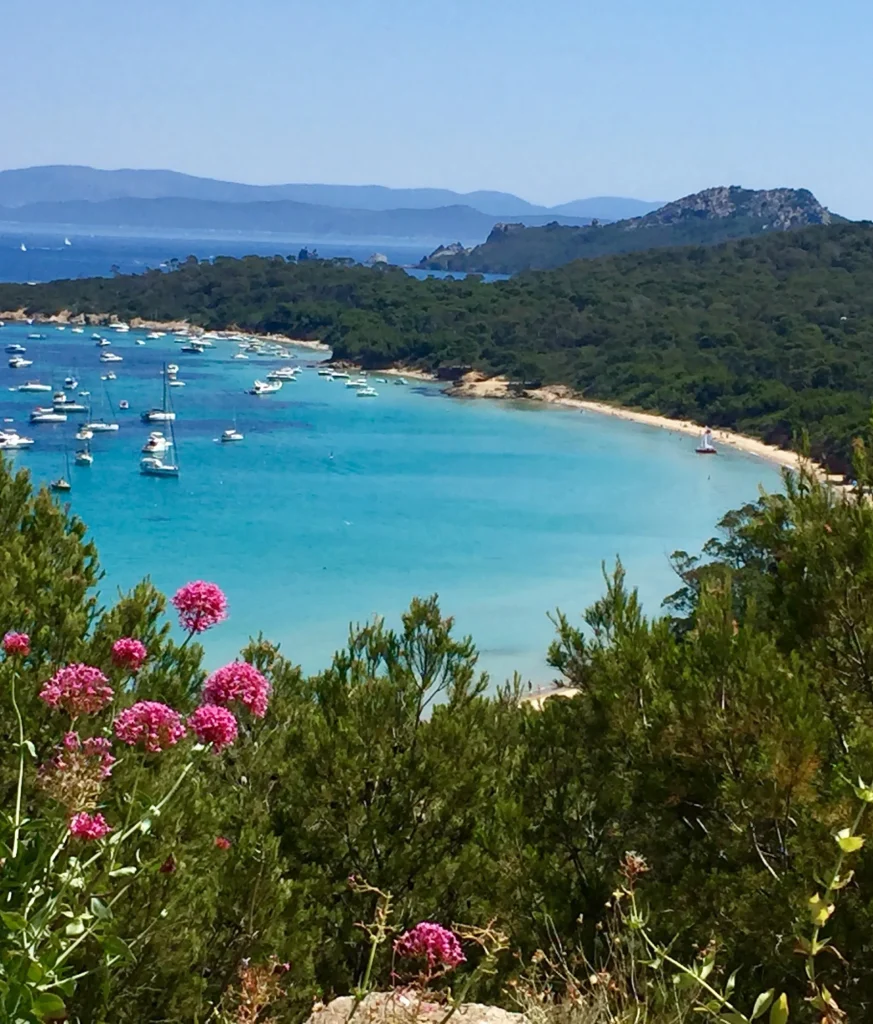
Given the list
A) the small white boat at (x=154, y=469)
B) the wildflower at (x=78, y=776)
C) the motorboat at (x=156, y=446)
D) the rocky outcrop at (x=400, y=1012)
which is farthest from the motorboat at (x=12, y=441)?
the wildflower at (x=78, y=776)

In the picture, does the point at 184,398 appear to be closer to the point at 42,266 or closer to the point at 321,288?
the point at 321,288

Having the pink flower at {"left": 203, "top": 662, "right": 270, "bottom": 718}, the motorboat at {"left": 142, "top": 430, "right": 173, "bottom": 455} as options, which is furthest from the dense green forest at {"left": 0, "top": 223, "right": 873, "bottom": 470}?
the pink flower at {"left": 203, "top": 662, "right": 270, "bottom": 718}

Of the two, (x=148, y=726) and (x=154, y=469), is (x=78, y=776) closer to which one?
(x=148, y=726)

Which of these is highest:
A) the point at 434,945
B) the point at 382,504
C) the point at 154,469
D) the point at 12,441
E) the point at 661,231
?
the point at 661,231

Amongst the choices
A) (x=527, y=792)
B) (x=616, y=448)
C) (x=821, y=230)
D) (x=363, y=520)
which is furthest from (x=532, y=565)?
(x=821, y=230)

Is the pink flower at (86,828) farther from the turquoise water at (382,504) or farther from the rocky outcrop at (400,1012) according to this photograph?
the turquoise water at (382,504)

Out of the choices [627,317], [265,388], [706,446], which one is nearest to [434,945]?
[706,446]

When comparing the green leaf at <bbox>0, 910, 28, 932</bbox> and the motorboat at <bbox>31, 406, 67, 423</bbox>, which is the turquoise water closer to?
the motorboat at <bbox>31, 406, 67, 423</bbox>
